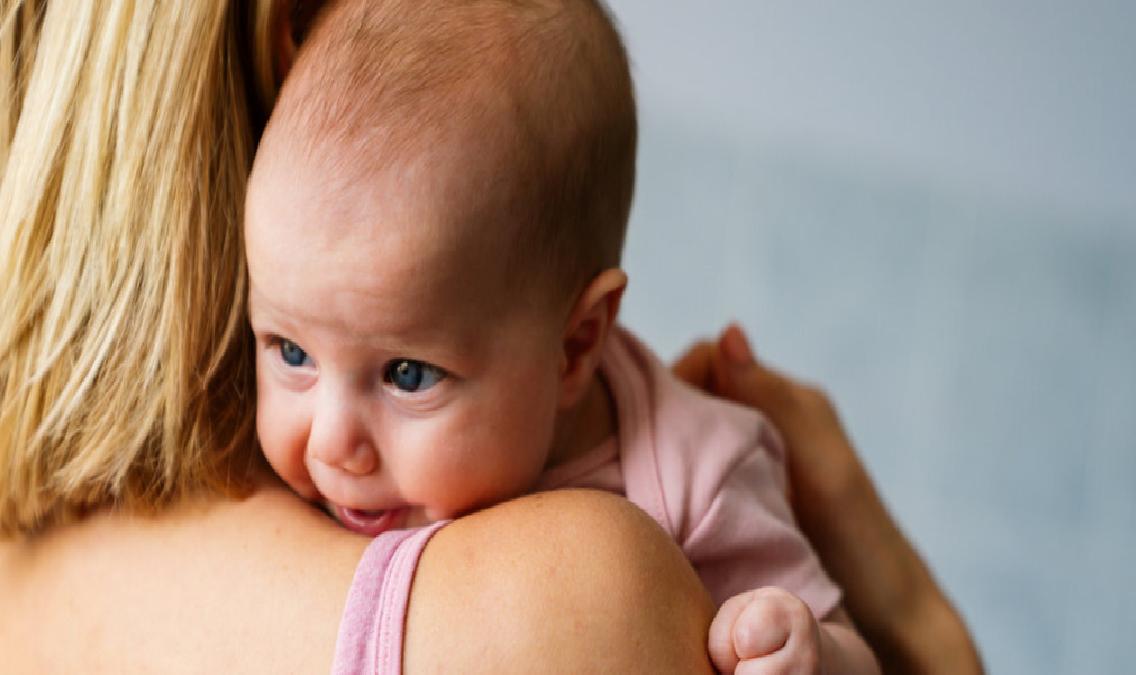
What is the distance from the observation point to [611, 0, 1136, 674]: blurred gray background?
336cm

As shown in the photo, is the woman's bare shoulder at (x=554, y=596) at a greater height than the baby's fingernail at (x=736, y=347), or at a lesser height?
greater

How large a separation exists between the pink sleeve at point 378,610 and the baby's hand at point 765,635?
0.20 metres

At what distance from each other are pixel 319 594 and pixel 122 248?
0.95 feet

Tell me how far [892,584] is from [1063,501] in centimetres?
222

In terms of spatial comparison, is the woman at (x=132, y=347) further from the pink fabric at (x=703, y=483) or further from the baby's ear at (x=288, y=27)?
the pink fabric at (x=703, y=483)

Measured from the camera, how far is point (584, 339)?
1.05 meters

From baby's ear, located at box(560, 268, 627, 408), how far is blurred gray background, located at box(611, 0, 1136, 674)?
2337 mm

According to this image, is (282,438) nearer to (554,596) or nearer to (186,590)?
(186,590)

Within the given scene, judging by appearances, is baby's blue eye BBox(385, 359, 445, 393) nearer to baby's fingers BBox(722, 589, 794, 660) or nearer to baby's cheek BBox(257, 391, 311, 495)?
baby's cheek BBox(257, 391, 311, 495)

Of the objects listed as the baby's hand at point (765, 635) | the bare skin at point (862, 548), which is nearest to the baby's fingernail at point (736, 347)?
the bare skin at point (862, 548)

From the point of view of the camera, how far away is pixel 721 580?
107cm

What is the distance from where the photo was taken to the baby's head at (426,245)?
0.90 meters

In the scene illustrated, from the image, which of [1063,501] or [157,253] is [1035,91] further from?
[157,253]

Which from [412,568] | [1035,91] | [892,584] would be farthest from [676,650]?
[1035,91]
